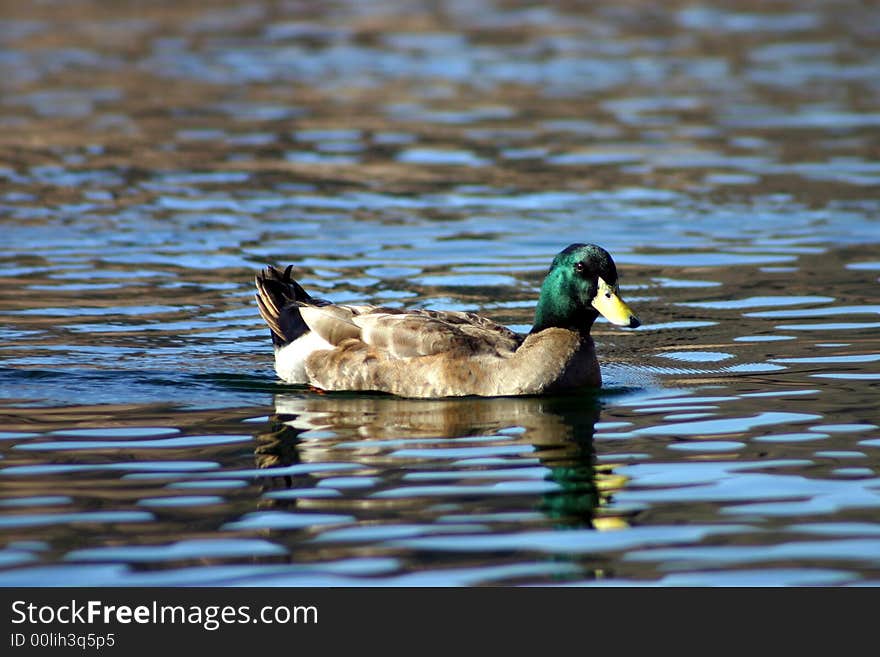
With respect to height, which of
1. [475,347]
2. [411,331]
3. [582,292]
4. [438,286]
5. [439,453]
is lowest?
[439,453]

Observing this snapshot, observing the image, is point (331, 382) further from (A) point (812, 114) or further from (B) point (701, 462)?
(A) point (812, 114)

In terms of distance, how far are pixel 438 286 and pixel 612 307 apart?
4294 millimetres

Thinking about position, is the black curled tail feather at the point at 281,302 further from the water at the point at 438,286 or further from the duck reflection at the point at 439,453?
the duck reflection at the point at 439,453

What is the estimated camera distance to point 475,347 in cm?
1134

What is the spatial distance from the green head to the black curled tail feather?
6.34 feet

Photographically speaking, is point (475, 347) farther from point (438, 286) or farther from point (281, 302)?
point (438, 286)

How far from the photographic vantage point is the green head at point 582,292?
36.3 ft

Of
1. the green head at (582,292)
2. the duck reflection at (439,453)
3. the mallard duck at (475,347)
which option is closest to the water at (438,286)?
the duck reflection at (439,453)

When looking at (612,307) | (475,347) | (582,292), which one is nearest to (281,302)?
(475,347)

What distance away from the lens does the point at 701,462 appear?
9492 millimetres

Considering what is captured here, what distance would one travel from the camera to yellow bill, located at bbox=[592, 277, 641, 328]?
11.0 m

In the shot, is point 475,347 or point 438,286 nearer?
point 475,347

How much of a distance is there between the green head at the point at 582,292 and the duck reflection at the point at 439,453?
0.57 meters
